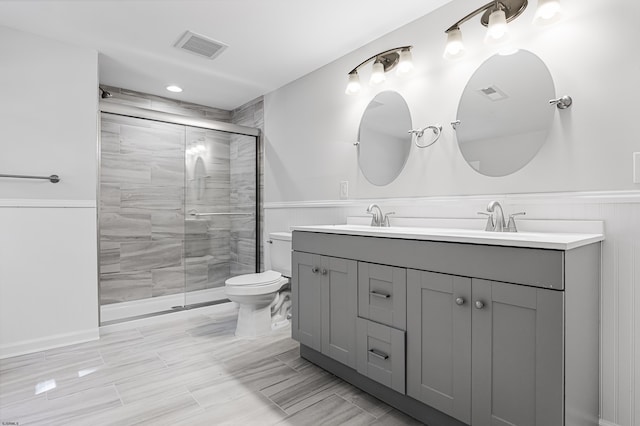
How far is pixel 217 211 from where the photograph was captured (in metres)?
3.58

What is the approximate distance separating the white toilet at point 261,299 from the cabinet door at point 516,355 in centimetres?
169

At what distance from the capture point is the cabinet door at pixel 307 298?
207 cm

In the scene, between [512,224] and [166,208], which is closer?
[512,224]

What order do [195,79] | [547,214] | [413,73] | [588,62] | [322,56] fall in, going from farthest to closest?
[195,79] → [322,56] → [413,73] → [547,214] → [588,62]

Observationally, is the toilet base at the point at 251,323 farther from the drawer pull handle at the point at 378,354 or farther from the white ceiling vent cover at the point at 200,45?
the white ceiling vent cover at the point at 200,45

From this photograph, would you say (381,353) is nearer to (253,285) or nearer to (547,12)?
(253,285)

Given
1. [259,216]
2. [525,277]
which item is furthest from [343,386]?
[259,216]

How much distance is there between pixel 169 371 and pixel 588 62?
2.76 m

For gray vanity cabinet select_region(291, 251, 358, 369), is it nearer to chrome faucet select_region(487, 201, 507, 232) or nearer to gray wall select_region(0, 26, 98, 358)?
chrome faucet select_region(487, 201, 507, 232)

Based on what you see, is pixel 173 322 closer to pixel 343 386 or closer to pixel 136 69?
pixel 343 386

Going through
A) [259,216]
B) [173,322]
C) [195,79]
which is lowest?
[173,322]

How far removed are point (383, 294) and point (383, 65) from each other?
160 centimetres

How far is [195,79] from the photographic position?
323 cm

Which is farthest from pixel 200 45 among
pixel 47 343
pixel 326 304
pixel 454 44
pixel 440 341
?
pixel 440 341
